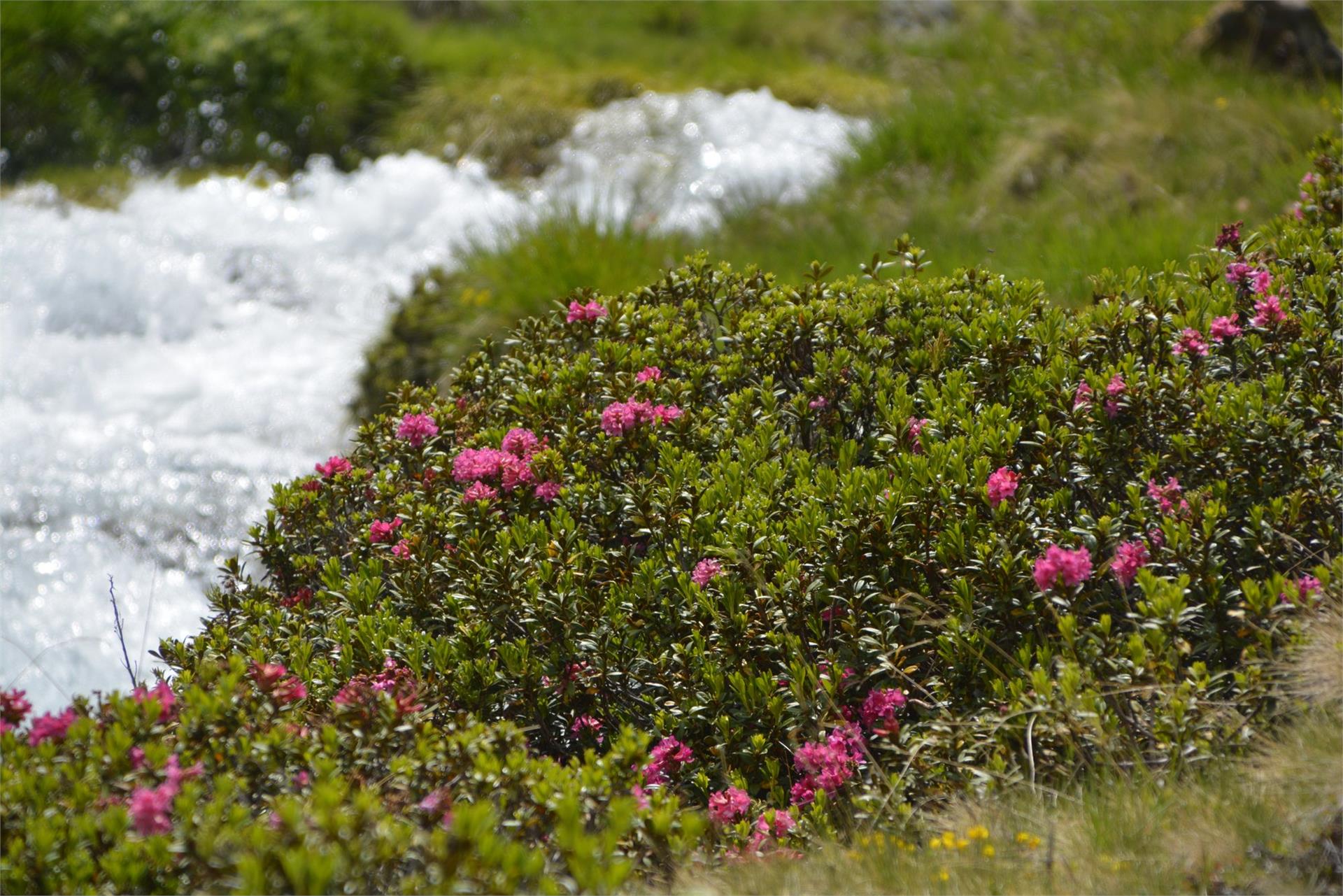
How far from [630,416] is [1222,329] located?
1.89 m

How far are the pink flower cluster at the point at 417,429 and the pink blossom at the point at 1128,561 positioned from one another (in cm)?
228

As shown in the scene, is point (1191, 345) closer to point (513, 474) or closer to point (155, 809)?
point (513, 474)

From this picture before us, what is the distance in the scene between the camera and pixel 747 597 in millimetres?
3121

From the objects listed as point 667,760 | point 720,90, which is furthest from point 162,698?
point 720,90

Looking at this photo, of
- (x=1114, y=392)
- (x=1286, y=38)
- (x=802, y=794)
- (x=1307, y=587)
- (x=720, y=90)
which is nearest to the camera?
(x=1307, y=587)

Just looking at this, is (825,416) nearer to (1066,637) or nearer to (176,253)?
(1066,637)

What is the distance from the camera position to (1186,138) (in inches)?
289

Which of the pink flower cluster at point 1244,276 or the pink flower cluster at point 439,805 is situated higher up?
the pink flower cluster at point 1244,276

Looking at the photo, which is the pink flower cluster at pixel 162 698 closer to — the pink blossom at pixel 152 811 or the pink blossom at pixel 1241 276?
the pink blossom at pixel 152 811

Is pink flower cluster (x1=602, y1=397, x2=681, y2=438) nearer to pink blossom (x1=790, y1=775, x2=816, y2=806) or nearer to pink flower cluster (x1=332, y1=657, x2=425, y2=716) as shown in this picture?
pink flower cluster (x1=332, y1=657, x2=425, y2=716)

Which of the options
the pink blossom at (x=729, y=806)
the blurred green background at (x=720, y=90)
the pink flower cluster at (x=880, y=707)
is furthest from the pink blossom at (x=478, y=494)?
the blurred green background at (x=720, y=90)

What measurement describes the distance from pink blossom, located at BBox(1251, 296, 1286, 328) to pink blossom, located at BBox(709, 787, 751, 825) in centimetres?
223

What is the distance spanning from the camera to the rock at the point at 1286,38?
7.75 meters

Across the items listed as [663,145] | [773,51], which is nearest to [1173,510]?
[663,145]
